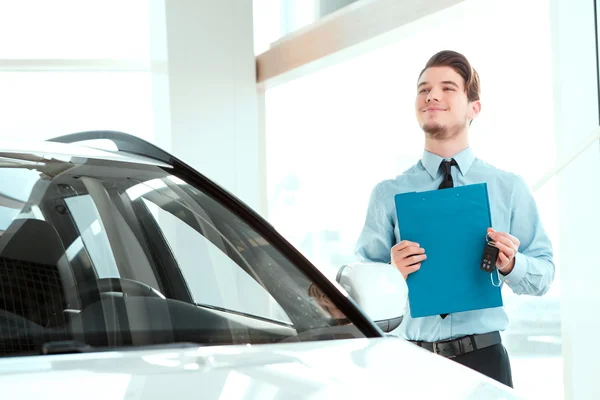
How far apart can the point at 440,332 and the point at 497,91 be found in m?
2.27

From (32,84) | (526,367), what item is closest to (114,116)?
(32,84)

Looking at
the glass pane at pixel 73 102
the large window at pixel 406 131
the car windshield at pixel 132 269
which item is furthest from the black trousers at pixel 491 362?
the glass pane at pixel 73 102

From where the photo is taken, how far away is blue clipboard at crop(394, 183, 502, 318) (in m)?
1.85

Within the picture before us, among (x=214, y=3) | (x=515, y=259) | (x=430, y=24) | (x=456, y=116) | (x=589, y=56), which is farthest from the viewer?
(x=214, y=3)

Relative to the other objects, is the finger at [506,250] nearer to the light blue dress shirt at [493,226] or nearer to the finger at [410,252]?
the light blue dress shirt at [493,226]

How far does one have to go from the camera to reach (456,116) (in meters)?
2.01

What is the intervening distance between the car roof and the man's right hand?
27.1 inches

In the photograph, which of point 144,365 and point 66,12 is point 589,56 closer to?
point 144,365

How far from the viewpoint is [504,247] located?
178cm

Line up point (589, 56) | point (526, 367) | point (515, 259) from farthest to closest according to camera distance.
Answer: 1. point (526, 367)
2. point (589, 56)
3. point (515, 259)

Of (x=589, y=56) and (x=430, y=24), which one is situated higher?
(x=430, y=24)

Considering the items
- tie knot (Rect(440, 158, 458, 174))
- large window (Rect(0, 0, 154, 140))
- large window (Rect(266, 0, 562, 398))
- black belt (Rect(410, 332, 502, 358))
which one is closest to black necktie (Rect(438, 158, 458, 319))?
tie knot (Rect(440, 158, 458, 174))

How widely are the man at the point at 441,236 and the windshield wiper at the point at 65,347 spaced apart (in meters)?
0.95

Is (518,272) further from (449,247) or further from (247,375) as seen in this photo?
(247,375)
